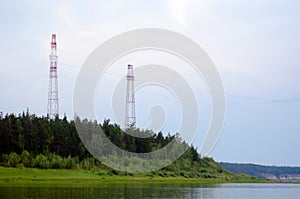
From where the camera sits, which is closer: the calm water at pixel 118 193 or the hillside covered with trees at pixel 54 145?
the calm water at pixel 118 193

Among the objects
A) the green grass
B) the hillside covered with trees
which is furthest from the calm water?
the hillside covered with trees

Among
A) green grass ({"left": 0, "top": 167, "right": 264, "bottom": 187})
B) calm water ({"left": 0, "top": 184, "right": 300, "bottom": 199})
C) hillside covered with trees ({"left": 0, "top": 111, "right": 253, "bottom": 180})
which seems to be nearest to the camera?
calm water ({"left": 0, "top": 184, "right": 300, "bottom": 199})

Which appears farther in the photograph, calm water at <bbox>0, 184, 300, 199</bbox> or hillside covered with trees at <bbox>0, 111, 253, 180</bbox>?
hillside covered with trees at <bbox>0, 111, 253, 180</bbox>

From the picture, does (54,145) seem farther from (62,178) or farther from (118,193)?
(118,193)

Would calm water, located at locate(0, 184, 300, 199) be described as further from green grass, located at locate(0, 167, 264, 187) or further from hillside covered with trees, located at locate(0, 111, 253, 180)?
hillside covered with trees, located at locate(0, 111, 253, 180)

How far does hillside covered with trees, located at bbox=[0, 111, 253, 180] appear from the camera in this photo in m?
82.6

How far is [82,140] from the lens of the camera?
96.2 meters

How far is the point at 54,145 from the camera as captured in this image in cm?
9125

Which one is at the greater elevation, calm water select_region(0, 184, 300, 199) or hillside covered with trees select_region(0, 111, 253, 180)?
hillside covered with trees select_region(0, 111, 253, 180)

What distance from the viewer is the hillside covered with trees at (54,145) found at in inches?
3250

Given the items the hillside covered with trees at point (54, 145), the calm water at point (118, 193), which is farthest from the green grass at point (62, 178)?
the calm water at point (118, 193)

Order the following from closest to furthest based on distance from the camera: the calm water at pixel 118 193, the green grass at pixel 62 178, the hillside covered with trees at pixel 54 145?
the calm water at pixel 118 193, the green grass at pixel 62 178, the hillside covered with trees at pixel 54 145

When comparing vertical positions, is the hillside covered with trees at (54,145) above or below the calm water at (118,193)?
above

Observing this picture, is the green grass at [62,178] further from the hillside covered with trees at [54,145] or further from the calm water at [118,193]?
the calm water at [118,193]
